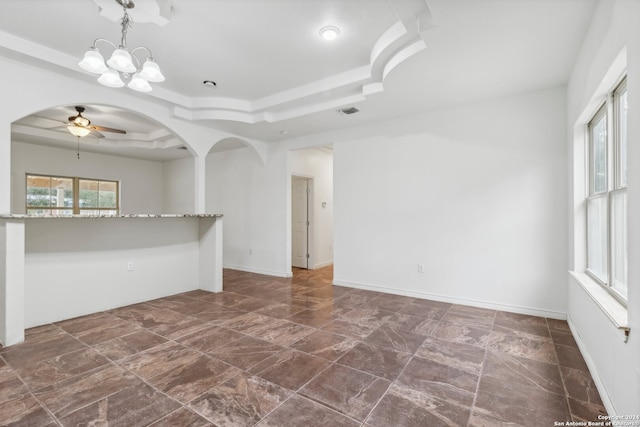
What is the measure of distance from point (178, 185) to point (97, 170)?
75.1 inches

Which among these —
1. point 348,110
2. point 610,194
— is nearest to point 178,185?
point 348,110

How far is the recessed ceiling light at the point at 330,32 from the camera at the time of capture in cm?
276

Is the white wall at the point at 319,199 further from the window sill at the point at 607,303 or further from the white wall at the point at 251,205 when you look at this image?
the window sill at the point at 607,303

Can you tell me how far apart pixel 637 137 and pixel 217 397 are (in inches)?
114

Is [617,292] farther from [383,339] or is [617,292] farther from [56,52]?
[56,52]

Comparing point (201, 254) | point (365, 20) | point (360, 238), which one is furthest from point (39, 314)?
point (365, 20)

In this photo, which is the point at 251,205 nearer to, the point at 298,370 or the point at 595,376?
the point at 298,370

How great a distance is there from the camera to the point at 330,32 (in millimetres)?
2805

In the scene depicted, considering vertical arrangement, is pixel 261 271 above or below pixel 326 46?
below

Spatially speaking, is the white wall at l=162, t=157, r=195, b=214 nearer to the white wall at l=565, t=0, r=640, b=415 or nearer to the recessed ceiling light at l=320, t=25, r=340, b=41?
the recessed ceiling light at l=320, t=25, r=340, b=41

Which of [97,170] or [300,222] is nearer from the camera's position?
[300,222]

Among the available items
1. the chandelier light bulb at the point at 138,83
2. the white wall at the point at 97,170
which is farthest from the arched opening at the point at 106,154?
the chandelier light bulb at the point at 138,83

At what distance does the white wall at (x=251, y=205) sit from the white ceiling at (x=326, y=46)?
196cm

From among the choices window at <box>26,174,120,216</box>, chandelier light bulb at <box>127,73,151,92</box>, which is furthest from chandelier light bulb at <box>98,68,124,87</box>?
window at <box>26,174,120,216</box>
